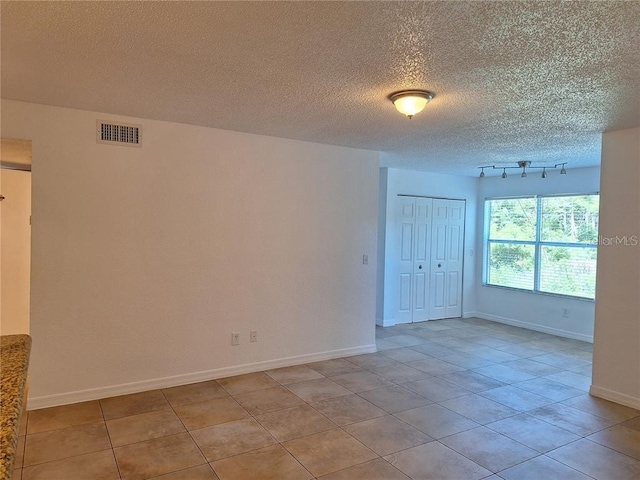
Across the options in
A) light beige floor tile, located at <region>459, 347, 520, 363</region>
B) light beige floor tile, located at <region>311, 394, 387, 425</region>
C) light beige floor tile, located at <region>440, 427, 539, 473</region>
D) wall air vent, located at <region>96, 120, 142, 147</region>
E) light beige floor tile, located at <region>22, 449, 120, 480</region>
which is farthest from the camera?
light beige floor tile, located at <region>459, 347, 520, 363</region>

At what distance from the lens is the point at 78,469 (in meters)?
2.48

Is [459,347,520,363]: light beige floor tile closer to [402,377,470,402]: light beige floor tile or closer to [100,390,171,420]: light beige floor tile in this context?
[402,377,470,402]: light beige floor tile

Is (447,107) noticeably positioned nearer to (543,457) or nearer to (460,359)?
(543,457)

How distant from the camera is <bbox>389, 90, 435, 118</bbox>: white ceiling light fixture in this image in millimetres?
2762

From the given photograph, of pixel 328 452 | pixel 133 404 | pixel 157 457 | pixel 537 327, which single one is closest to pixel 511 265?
pixel 537 327

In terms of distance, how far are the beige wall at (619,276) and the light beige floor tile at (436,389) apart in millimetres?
1228

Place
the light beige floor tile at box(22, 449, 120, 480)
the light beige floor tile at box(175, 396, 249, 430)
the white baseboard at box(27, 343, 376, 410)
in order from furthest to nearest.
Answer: the white baseboard at box(27, 343, 376, 410)
the light beige floor tile at box(175, 396, 249, 430)
the light beige floor tile at box(22, 449, 120, 480)

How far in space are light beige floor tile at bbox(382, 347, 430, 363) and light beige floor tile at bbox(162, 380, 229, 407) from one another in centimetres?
201

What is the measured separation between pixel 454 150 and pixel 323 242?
6.03 ft

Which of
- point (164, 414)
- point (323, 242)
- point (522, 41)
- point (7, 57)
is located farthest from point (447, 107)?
point (164, 414)

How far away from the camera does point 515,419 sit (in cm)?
Result: 327

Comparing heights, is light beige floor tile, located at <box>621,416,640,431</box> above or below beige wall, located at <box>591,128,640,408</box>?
below

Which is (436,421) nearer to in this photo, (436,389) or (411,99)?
(436,389)

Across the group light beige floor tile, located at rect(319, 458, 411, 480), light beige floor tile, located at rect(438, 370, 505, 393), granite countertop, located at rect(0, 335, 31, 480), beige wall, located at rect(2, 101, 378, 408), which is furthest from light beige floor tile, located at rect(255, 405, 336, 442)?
granite countertop, located at rect(0, 335, 31, 480)
